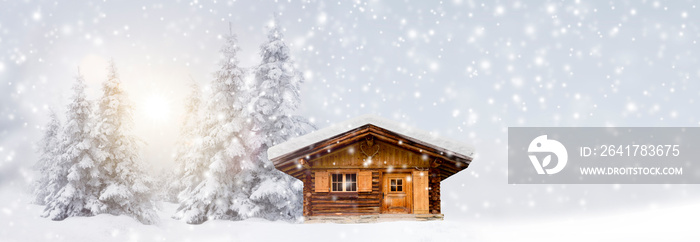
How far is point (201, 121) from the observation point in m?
29.9

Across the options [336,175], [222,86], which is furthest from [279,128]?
[336,175]

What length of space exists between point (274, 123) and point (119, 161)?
9.69m

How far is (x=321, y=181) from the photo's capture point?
66.4 feet

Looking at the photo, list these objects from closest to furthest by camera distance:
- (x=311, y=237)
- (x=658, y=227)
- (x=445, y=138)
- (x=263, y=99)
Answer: (x=311, y=237)
(x=445, y=138)
(x=658, y=227)
(x=263, y=99)

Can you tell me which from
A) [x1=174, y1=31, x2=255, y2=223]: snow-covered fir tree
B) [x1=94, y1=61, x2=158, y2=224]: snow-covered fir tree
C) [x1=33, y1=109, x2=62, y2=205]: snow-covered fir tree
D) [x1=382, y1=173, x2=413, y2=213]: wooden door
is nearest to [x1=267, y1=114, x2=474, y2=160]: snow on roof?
[x1=382, y1=173, x2=413, y2=213]: wooden door

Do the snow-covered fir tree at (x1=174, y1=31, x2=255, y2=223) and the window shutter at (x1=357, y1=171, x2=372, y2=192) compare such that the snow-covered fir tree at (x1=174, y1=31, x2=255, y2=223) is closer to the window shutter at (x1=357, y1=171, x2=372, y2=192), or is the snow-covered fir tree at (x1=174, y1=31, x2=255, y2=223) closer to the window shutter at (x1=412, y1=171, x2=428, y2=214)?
the window shutter at (x1=357, y1=171, x2=372, y2=192)

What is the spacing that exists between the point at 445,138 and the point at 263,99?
12.9 m

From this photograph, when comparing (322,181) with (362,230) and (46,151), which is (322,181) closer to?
(362,230)

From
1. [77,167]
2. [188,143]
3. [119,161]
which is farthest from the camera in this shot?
[188,143]

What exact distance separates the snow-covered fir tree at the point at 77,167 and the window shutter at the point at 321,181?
15860 mm

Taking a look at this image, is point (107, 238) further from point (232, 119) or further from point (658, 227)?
point (658, 227)

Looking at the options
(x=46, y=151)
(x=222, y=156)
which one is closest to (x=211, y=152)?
(x=222, y=156)

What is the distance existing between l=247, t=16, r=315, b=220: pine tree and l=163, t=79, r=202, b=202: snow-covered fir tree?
→ 348cm

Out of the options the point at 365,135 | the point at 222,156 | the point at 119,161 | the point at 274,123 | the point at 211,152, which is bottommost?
the point at 365,135
